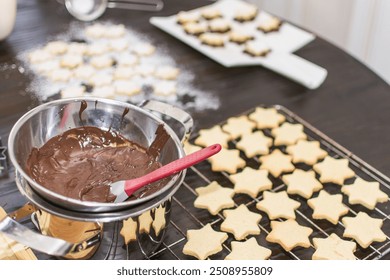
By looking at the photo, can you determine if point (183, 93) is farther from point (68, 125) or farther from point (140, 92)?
point (68, 125)

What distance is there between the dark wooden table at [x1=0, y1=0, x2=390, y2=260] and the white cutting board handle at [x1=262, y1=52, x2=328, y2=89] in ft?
0.06

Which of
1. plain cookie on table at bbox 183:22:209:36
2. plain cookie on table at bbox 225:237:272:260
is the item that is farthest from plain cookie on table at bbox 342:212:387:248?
plain cookie on table at bbox 183:22:209:36

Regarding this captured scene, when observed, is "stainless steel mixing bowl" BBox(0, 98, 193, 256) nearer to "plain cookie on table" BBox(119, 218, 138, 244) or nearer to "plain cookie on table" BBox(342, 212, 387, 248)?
"plain cookie on table" BBox(119, 218, 138, 244)

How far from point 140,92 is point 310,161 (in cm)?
49

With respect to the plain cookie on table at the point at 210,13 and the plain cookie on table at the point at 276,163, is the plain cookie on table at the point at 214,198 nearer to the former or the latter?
the plain cookie on table at the point at 276,163

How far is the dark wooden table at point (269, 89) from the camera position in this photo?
1400 millimetres

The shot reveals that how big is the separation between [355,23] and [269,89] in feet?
2.98

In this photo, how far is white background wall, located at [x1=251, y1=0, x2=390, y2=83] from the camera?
7.29 feet

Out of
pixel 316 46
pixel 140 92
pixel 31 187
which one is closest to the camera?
pixel 31 187

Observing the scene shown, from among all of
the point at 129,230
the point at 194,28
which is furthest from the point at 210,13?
the point at 129,230

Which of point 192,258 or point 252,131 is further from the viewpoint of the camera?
point 252,131

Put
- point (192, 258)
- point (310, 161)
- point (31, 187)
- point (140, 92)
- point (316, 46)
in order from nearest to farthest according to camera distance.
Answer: point (31, 187) < point (192, 258) < point (310, 161) < point (140, 92) < point (316, 46)
